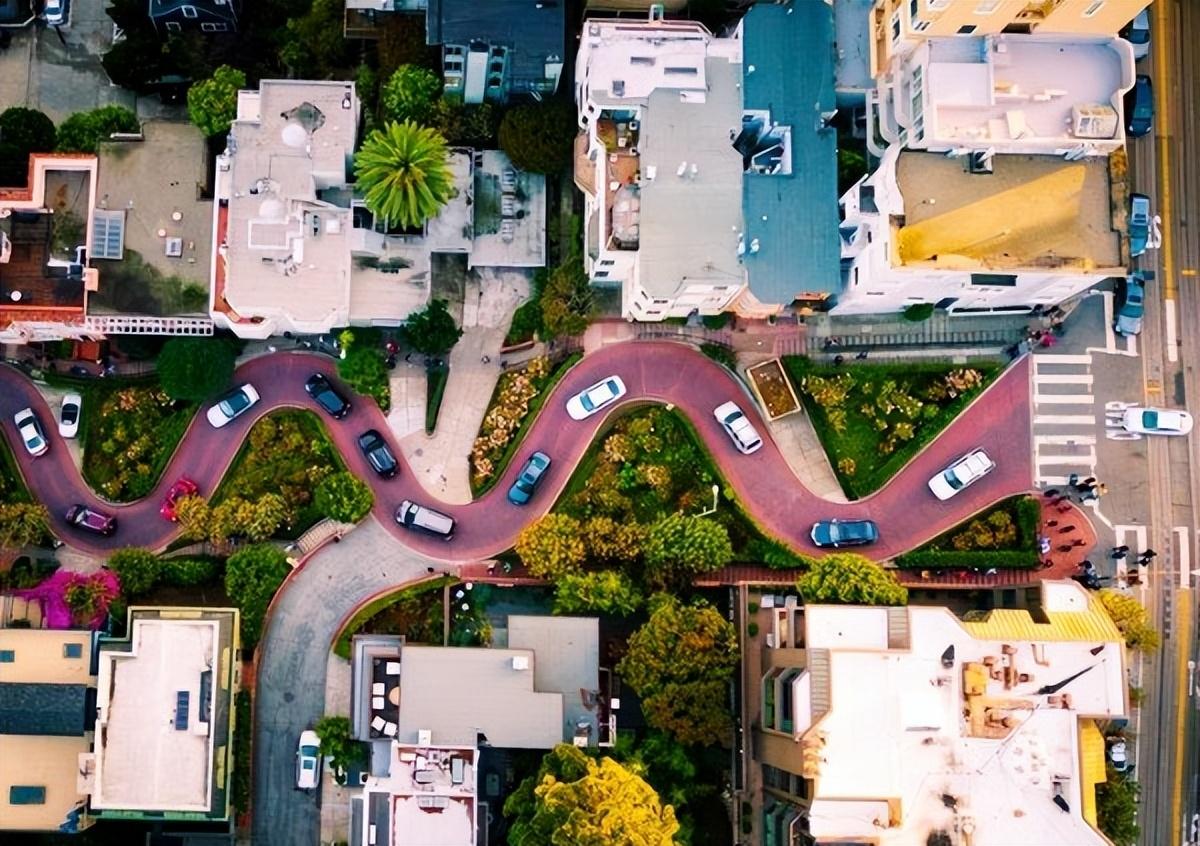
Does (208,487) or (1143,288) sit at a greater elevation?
(1143,288)

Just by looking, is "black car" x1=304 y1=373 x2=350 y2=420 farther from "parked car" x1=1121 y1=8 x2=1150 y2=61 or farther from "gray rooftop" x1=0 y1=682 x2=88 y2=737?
"parked car" x1=1121 y1=8 x2=1150 y2=61

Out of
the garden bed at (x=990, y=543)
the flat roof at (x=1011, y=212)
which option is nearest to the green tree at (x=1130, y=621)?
the garden bed at (x=990, y=543)

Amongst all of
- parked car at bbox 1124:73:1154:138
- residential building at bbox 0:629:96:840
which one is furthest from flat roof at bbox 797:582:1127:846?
residential building at bbox 0:629:96:840

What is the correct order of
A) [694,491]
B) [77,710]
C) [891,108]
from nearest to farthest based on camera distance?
[77,710], [891,108], [694,491]

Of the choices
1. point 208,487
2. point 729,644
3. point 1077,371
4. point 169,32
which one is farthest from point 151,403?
point 1077,371

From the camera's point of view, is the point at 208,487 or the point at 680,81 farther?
the point at 208,487

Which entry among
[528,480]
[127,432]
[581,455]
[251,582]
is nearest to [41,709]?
[251,582]

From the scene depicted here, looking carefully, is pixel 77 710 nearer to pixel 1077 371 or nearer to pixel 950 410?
pixel 950 410

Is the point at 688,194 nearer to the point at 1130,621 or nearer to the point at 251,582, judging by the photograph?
the point at 251,582
